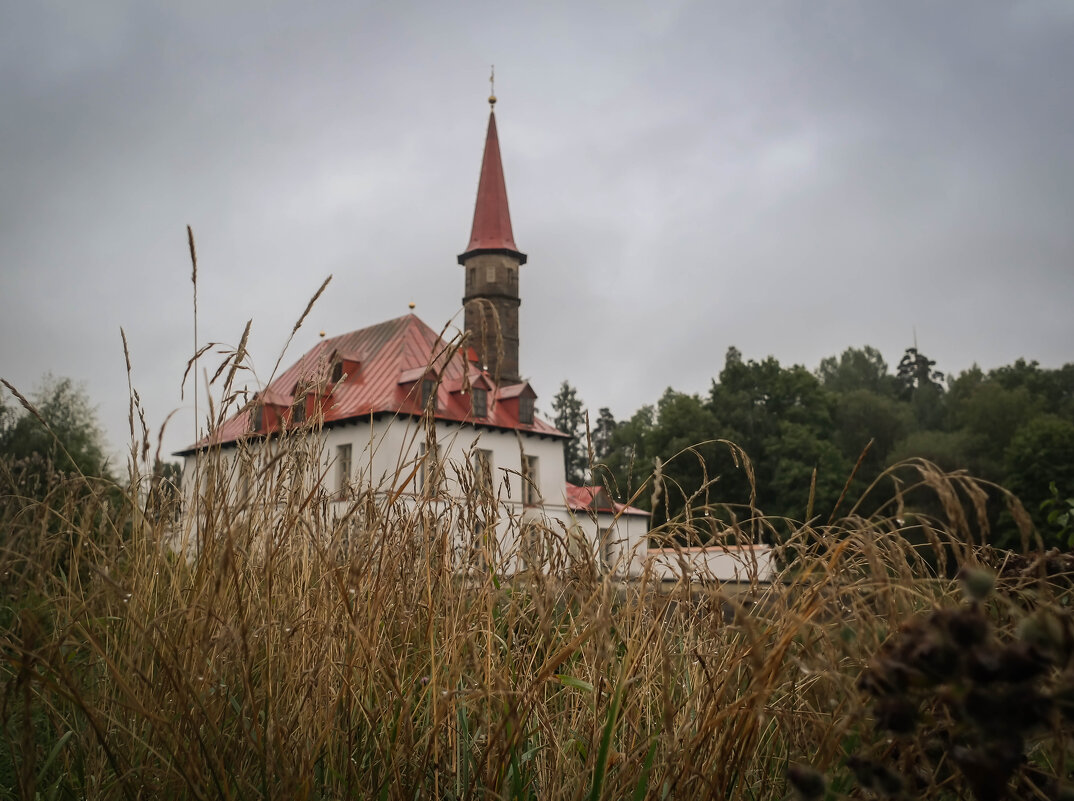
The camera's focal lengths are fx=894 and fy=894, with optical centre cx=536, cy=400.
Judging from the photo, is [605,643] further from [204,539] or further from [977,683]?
[204,539]

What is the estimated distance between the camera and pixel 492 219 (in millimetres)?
38281

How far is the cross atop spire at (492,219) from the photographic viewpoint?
37.9 m

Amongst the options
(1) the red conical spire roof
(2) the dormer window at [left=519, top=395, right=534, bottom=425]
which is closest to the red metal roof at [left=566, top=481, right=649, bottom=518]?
(2) the dormer window at [left=519, top=395, right=534, bottom=425]

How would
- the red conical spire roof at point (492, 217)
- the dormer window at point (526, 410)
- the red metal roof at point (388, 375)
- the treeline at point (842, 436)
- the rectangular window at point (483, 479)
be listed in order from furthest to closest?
1. the red conical spire roof at point (492, 217)
2. the treeline at point (842, 436)
3. the dormer window at point (526, 410)
4. the red metal roof at point (388, 375)
5. the rectangular window at point (483, 479)

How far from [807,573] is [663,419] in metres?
41.2

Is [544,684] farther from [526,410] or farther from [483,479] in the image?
[526,410]

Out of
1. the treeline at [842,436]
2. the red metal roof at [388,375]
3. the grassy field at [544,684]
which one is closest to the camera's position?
the grassy field at [544,684]

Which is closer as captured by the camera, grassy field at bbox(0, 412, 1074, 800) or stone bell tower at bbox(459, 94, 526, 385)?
grassy field at bbox(0, 412, 1074, 800)

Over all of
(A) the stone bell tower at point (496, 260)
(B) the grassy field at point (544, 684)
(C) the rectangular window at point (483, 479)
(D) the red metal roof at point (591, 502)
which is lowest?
(B) the grassy field at point (544, 684)

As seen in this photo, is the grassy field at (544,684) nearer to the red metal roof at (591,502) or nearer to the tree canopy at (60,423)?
the red metal roof at (591,502)

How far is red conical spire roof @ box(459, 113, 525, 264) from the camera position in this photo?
37875 mm

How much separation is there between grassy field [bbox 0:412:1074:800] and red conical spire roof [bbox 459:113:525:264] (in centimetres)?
3615

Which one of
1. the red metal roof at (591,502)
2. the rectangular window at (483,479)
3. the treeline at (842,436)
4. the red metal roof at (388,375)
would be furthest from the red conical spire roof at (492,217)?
the rectangular window at (483,479)

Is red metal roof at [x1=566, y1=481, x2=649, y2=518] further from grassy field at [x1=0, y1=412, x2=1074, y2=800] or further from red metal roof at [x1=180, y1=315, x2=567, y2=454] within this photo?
red metal roof at [x1=180, y1=315, x2=567, y2=454]
